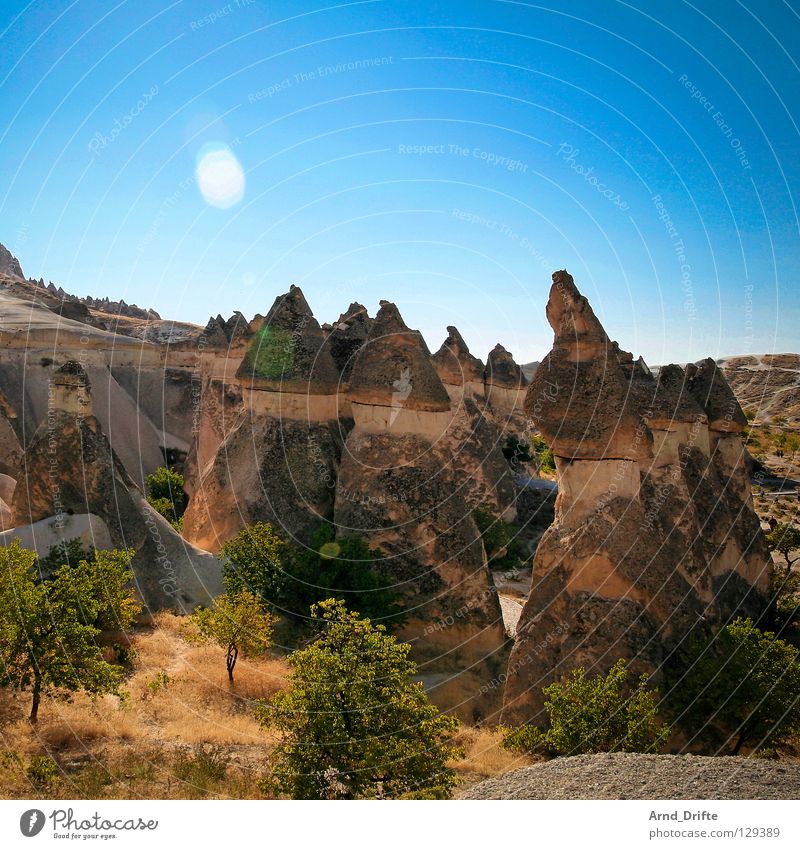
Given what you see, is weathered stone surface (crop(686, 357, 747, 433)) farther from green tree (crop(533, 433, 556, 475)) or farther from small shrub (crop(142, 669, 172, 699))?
green tree (crop(533, 433, 556, 475))

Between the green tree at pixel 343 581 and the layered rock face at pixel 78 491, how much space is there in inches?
90.6

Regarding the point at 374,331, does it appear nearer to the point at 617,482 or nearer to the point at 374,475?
the point at 374,475

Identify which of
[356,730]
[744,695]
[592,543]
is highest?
[592,543]

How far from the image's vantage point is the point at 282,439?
13523 mm

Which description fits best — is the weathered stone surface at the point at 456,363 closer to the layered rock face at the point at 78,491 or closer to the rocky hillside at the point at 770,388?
the layered rock face at the point at 78,491

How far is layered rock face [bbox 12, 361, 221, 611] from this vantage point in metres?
10.8

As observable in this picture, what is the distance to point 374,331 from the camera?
12.7 metres

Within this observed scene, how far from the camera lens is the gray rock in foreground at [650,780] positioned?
18.0 ft

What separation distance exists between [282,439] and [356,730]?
858 centimetres

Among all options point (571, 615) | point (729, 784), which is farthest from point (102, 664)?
point (729, 784)

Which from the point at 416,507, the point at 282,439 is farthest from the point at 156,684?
the point at 282,439

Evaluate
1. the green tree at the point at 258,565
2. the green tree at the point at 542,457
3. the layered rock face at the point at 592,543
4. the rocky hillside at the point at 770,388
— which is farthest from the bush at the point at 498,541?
the rocky hillside at the point at 770,388

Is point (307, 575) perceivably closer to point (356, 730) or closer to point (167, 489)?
point (356, 730)

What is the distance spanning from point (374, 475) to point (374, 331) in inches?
116
